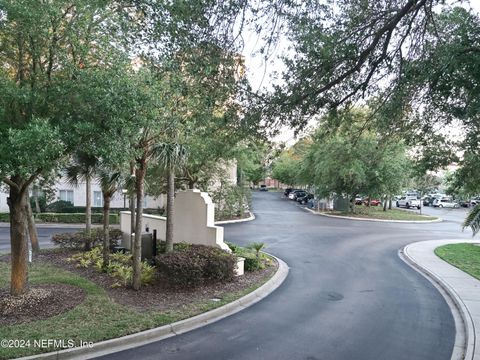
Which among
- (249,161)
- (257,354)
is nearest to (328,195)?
(249,161)

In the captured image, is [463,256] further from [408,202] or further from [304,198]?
[408,202]

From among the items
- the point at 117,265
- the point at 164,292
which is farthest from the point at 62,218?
the point at 164,292

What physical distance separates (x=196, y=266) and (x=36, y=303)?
3814 mm

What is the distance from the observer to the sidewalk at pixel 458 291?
7246 millimetres

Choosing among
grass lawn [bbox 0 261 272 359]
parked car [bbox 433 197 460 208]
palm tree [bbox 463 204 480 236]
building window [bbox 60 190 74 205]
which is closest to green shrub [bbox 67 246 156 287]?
grass lawn [bbox 0 261 272 359]

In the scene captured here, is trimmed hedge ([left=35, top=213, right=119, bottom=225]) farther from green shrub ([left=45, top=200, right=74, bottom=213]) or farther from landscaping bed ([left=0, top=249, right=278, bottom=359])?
landscaping bed ([left=0, top=249, right=278, bottom=359])

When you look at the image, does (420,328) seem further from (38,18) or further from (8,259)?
(8,259)

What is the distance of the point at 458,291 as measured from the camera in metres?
10.9

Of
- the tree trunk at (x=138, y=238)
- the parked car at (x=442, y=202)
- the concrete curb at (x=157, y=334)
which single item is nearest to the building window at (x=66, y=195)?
the tree trunk at (x=138, y=238)

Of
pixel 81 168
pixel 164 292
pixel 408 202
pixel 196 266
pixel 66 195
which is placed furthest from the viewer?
pixel 408 202

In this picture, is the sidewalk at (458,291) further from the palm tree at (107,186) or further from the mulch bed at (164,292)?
the palm tree at (107,186)

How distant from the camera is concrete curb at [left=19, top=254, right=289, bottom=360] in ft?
20.9

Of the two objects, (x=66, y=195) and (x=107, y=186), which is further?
(x=66, y=195)

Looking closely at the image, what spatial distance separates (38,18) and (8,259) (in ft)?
34.4
